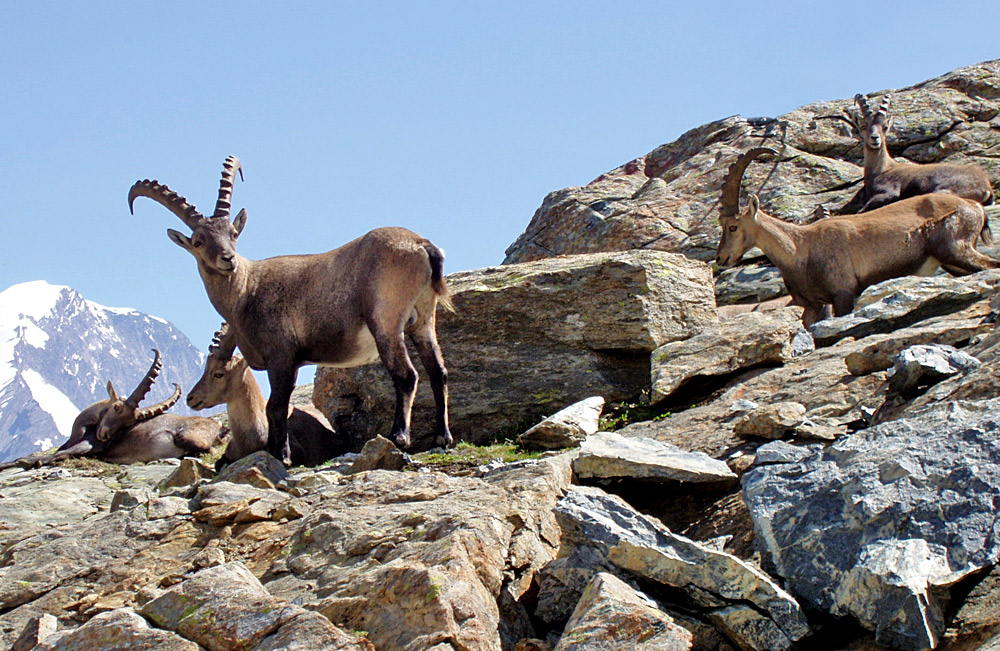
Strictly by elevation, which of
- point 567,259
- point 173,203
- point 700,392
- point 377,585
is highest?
point 173,203

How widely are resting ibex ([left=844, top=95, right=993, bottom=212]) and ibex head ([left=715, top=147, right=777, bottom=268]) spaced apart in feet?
9.34

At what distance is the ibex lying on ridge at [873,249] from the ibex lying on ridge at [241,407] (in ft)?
21.3

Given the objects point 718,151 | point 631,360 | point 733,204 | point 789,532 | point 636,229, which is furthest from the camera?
point 718,151

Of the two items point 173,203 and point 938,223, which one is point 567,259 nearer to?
point 173,203

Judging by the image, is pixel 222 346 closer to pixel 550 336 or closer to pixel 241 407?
pixel 241 407

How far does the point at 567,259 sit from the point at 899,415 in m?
5.86

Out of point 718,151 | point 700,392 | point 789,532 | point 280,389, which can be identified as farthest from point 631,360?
point 718,151

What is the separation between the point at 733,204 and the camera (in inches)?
571

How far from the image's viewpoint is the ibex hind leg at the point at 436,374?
30.3 ft

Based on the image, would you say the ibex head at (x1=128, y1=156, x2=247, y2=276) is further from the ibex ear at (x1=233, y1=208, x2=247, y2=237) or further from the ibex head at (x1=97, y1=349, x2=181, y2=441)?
the ibex head at (x1=97, y1=349, x2=181, y2=441)

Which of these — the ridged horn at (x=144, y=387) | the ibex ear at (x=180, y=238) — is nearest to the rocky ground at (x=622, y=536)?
the ibex ear at (x=180, y=238)

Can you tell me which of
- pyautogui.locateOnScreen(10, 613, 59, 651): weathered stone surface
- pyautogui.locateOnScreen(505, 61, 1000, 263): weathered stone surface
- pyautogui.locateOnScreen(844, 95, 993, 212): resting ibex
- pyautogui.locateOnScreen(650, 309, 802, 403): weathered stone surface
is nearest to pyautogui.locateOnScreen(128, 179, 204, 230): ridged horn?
pyautogui.locateOnScreen(650, 309, 802, 403): weathered stone surface

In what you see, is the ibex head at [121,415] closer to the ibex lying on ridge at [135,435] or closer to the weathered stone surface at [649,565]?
the ibex lying on ridge at [135,435]

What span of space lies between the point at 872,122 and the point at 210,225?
1295cm
